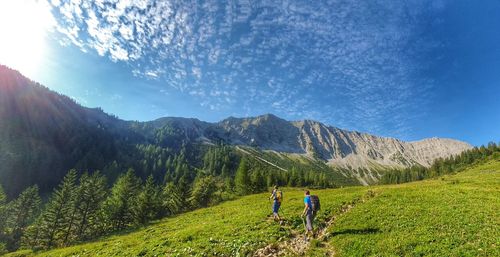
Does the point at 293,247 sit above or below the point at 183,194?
above

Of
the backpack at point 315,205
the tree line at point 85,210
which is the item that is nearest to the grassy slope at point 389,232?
the backpack at point 315,205

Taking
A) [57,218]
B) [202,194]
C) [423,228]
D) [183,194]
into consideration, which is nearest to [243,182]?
[202,194]

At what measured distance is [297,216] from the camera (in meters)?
27.8

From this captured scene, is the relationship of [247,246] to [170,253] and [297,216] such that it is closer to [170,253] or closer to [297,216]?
[170,253]

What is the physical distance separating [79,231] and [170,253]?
2338 inches

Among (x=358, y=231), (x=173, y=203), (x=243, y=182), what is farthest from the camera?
(x=243, y=182)

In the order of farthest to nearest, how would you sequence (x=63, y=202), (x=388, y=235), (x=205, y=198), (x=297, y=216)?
(x=205, y=198) < (x=63, y=202) < (x=297, y=216) < (x=388, y=235)

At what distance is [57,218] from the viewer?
60156 millimetres

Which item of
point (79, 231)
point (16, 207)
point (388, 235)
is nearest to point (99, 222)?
point (79, 231)

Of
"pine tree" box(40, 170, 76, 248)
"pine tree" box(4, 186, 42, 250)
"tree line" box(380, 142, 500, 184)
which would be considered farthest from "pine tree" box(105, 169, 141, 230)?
"tree line" box(380, 142, 500, 184)

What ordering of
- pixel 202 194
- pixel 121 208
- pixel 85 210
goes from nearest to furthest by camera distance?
pixel 85 210 → pixel 121 208 → pixel 202 194

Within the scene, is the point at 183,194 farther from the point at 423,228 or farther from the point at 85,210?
the point at 423,228

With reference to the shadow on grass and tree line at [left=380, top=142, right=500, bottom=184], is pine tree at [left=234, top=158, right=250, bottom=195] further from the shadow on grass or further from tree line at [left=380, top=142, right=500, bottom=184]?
tree line at [left=380, top=142, right=500, bottom=184]

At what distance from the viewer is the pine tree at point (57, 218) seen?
59781 millimetres
